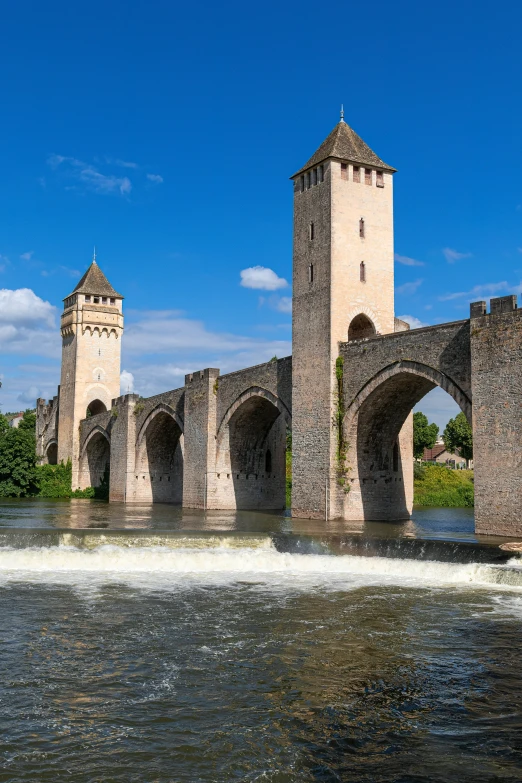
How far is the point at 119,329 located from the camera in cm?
4900

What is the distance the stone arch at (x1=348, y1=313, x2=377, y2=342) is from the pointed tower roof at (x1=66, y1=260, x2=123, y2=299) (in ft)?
88.5

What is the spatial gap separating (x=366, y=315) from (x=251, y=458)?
932 cm

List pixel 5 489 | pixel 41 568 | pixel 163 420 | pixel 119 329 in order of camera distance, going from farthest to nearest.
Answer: pixel 119 329, pixel 5 489, pixel 163 420, pixel 41 568

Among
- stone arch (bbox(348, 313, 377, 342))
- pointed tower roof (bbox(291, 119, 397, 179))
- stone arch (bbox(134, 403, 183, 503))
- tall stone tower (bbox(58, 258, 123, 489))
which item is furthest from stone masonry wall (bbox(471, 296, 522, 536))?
tall stone tower (bbox(58, 258, 123, 489))

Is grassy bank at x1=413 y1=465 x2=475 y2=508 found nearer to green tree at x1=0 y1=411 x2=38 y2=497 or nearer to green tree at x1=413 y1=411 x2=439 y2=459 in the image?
green tree at x1=413 y1=411 x2=439 y2=459

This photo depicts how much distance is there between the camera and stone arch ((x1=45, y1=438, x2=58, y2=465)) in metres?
53.8

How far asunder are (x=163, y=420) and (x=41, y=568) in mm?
22353

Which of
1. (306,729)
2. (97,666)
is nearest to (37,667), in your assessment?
(97,666)

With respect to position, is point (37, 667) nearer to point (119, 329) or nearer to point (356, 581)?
point (356, 581)

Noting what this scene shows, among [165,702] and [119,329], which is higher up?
[119,329]

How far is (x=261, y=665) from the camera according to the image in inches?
311

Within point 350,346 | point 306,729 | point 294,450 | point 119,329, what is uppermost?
point 119,329

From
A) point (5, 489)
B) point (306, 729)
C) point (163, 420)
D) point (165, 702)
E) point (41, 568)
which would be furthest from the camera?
point (5, 489)

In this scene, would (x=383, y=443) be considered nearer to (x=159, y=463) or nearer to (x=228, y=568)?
(x=228, y=568)
